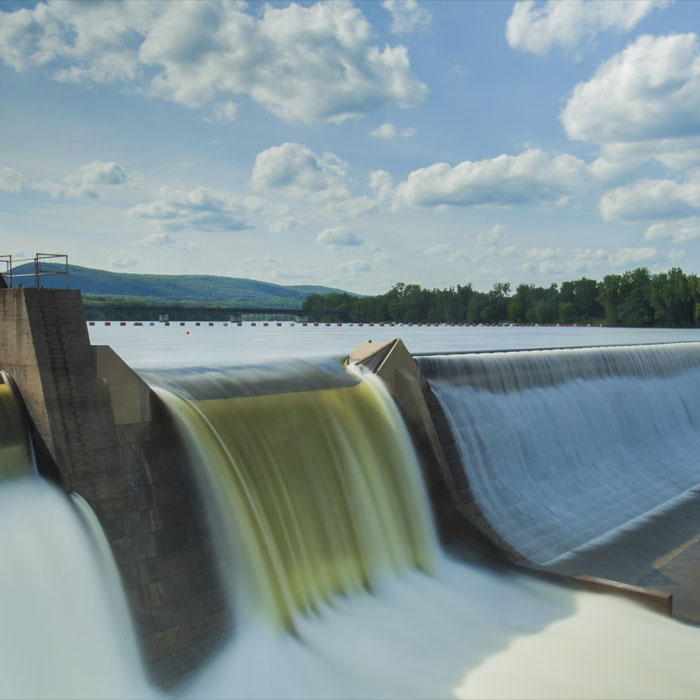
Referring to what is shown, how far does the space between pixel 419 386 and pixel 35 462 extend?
31.6 ft

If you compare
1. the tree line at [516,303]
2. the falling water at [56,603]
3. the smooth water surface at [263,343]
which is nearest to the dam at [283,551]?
the falling water at [56,603]

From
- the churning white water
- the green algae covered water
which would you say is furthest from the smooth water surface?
the churning white water

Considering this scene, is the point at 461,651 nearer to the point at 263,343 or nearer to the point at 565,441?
the point at 565,441

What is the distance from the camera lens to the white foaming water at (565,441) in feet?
60.3

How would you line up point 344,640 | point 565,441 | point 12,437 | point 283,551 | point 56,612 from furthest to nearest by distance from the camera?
point 565,441
point 283,551
point 344,640
point 12,437
point 56,612

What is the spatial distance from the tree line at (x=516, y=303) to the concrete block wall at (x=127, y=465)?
11531cm

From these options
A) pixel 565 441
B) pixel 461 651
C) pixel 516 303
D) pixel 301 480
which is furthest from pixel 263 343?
pixel 516 303

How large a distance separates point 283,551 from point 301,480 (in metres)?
1.59

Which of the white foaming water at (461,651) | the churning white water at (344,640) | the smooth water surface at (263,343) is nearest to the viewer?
the churning white water at (344,640)

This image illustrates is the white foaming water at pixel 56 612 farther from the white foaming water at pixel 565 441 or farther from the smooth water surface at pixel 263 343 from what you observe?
the white foaming water at pixel 565 441

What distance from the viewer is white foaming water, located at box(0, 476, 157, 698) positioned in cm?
902

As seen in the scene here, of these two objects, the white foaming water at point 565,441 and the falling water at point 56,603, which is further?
the white foaming water at point 565,441

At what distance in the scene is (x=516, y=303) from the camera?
443 feet

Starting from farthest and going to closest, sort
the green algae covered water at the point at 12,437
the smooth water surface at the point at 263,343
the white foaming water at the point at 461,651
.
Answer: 1. the smooth water surface at the point at 263,343
2. the green algae covered water at the point at 12,437
3. the white foaming water at the point at 461,651
